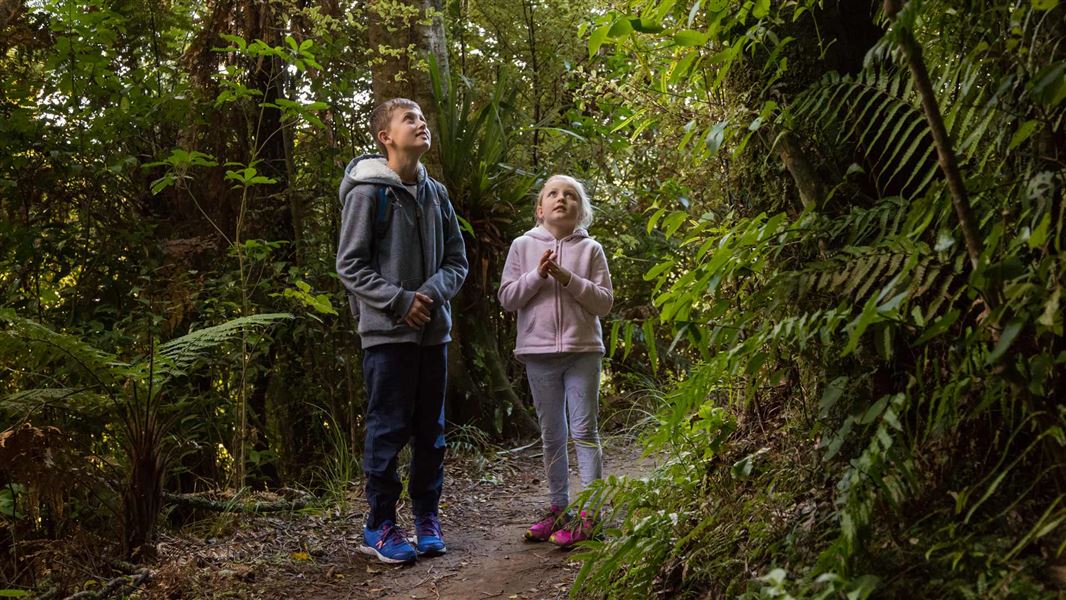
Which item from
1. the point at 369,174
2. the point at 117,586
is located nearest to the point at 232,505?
the point at 117,586

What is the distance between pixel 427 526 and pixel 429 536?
2.0 inches

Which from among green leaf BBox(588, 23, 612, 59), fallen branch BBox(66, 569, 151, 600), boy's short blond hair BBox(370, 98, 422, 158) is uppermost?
boy's short blond hair BBox(370, 98, 422, 158)

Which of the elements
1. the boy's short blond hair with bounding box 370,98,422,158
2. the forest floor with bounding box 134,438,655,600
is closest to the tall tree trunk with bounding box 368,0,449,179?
the boy's short blond hair with bounding box 370,98,422,158

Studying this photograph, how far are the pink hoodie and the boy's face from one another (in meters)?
0.70

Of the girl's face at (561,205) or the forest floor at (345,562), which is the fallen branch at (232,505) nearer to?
the forest floor at (345,562)

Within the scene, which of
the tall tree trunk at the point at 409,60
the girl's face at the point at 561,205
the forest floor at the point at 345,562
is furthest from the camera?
the tall tree trunk at the point at 409,60

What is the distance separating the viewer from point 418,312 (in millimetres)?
3980

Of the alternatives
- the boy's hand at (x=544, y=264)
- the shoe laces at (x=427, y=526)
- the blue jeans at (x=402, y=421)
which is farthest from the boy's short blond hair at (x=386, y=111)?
the shoe laces at (x=427, y=526)

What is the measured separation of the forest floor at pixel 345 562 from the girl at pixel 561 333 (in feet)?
1.01

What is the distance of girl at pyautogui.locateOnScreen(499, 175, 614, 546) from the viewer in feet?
13.7

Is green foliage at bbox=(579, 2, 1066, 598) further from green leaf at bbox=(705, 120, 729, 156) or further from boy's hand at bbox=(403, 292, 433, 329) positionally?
boy's hand at bbox=(403, 292, 433, 329)

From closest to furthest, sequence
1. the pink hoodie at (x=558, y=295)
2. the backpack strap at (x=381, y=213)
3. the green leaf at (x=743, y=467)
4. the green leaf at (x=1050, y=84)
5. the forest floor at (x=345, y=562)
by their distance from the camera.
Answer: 1. the green leaf at (x=1050, y=84)
2. the green leaf at (x=743, y=467)
3. the forest floor at (x=345, y=562)
4. the backpack strap at (x=381, y=213)
5. the pink hoodie at (x=558, y=295)

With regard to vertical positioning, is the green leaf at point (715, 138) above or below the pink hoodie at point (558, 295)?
above

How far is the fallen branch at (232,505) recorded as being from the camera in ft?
14.7
